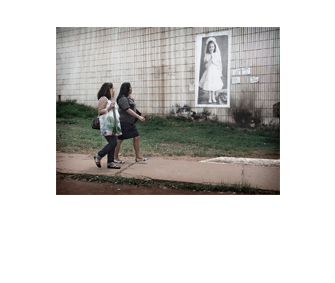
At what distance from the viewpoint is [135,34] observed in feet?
12.8

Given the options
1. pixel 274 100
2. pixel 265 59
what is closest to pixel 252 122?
pixel 274 100

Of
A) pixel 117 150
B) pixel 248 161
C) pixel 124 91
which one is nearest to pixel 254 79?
pixel 248 161

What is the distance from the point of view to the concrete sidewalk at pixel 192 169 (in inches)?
139

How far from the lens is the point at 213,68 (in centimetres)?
386

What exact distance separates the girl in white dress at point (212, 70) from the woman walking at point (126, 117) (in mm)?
959

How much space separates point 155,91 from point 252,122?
4.54 feet

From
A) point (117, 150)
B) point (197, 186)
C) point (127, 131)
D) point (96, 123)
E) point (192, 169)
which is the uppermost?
point (96, 123)

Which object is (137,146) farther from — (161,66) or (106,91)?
(161,66)

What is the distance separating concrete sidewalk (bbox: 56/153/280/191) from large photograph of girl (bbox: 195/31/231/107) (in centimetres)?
84

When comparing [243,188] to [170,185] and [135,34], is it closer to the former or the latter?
[170,185]

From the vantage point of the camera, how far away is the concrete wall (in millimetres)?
3689

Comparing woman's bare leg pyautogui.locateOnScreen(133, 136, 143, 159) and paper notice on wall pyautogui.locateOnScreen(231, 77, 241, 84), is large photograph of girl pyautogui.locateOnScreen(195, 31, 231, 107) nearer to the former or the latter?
paper notice on wall pyautogui.locateOnScreen(231, 77, 241, 84)

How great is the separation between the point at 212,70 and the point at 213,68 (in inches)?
1.1

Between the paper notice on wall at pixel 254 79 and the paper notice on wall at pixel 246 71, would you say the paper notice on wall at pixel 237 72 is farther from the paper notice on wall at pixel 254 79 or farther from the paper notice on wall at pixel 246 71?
the paper notice on wall at pixel 254 79
